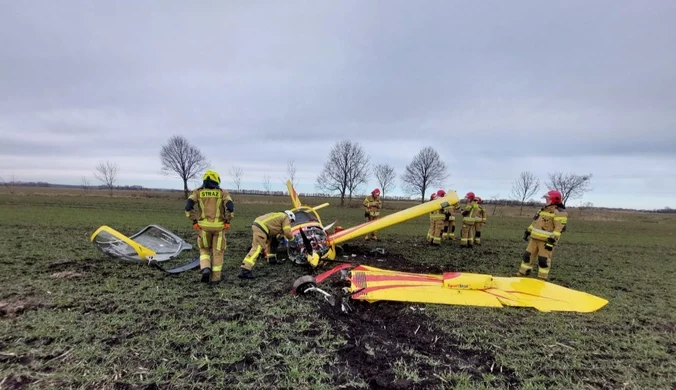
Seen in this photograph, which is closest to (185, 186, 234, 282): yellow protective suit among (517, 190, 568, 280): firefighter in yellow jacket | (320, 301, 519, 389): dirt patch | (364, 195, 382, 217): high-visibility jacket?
(320, 301, 519, 389): dirt patch

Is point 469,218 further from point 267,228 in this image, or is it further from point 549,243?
point 267,228

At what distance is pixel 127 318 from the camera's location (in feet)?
15.0

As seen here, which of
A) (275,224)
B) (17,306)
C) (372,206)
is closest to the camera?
(17,306)

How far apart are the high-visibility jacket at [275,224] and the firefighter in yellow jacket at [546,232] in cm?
574

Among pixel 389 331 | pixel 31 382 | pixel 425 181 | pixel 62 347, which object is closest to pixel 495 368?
pixel 389 331

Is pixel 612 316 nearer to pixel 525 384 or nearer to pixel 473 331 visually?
pixel 473 331

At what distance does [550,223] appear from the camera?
7520mm

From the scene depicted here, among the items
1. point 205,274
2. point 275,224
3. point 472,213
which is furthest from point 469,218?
point 205,274

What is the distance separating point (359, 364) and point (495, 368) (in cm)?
159

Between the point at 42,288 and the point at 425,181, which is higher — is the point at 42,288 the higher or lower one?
the lower one

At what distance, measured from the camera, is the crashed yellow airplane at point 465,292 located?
5.47 metres

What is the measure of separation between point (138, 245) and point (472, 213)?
11.6 metres

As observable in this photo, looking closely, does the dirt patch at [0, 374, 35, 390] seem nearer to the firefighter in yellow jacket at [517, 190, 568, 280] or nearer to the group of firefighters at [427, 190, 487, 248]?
the firefighter in yellow jacket at [517, 190, 568, 280]

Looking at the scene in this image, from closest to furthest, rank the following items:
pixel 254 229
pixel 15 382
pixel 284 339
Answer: pixel 15 382
pixel 284 339
pixel 254 229
